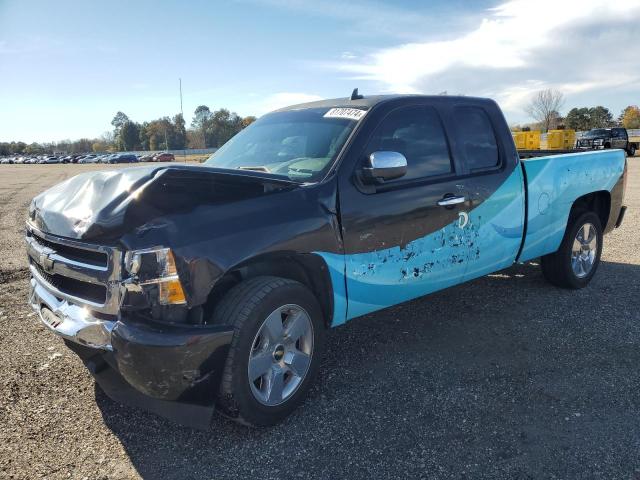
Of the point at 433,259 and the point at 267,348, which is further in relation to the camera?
the point at 433,259

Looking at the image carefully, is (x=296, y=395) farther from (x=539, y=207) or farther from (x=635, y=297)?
(x=635, y=297)

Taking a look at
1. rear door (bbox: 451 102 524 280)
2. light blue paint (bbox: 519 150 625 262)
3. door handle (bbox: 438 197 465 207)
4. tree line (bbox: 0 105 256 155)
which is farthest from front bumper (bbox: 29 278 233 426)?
tree line (bbox: 0 105 256 155)

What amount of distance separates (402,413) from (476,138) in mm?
2459

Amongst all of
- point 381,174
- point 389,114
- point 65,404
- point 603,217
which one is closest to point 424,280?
point 381,174

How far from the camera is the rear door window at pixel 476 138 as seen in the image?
13.9 ft

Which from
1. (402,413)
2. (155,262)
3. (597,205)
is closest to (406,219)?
(402,413)

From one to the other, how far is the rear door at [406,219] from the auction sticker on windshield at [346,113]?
13cm

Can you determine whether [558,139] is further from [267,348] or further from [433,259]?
[267,348]

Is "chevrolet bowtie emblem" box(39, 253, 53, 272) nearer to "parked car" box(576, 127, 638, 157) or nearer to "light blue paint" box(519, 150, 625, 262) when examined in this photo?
"light blue paint" box(519, 150, 625, 262)

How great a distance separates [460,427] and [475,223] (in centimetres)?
171

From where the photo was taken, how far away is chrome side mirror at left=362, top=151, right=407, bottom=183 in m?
3.28

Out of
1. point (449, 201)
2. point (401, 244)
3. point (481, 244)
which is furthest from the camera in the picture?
point (481, 244)

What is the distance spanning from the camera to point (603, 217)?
229 inches

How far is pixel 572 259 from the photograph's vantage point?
544 centimetres
